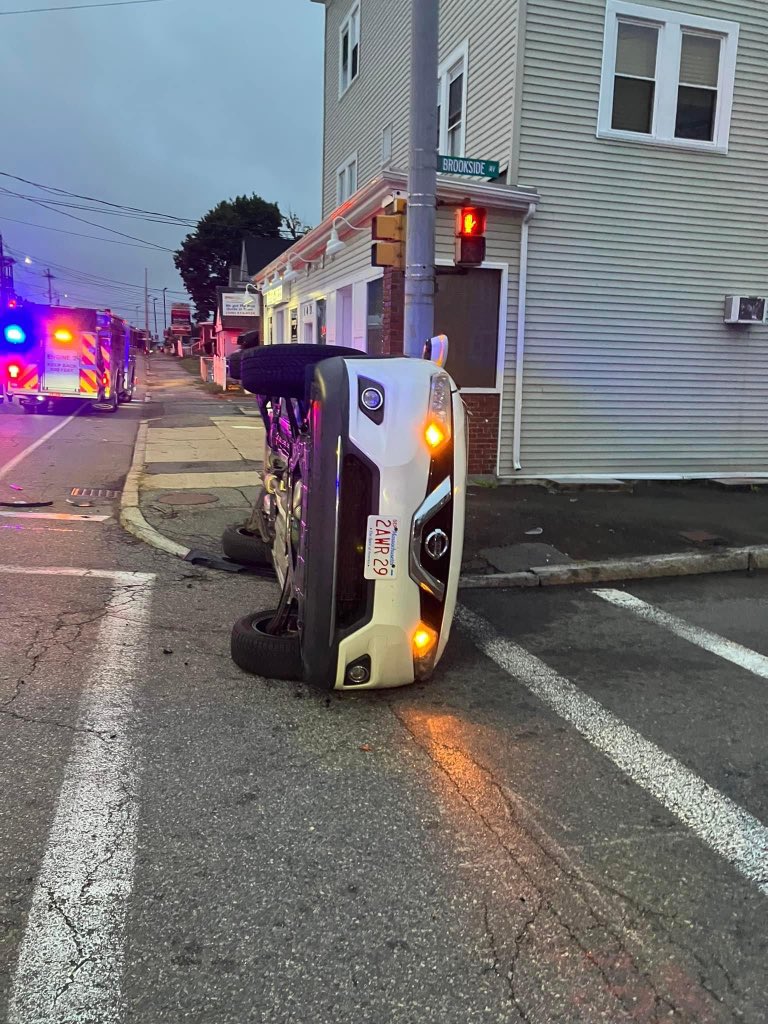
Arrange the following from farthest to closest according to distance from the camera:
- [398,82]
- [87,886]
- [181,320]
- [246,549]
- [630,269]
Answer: [181,320] → [398,82] → [630,269] → [246,549] → [87,886]

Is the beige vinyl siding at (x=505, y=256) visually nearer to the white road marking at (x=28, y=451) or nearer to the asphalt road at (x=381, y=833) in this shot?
the asphalt road at (x=381, y=833)

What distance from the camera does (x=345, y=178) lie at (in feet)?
59.4

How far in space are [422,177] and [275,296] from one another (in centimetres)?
1444

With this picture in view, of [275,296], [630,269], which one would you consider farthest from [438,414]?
[275,296]

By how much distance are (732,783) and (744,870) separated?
0.67 metres

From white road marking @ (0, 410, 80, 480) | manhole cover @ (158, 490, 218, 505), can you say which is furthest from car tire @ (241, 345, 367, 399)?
white road marking @ (0, 410, 80, 480)

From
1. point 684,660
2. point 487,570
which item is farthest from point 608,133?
point 684,660

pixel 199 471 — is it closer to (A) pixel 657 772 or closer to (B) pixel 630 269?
(B) pixel 630 269

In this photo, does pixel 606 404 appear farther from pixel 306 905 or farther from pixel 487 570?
pixel 306 905

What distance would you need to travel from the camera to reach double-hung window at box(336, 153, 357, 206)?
17.2 metres

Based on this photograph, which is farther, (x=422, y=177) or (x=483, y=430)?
(x=483, y=430)

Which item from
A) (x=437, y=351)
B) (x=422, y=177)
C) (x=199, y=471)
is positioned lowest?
(x=199, y=471)

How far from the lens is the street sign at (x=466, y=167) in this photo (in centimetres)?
744

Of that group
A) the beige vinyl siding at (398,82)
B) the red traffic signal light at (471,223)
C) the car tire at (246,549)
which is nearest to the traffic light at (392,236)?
the red traffic signal light at (471,223)
